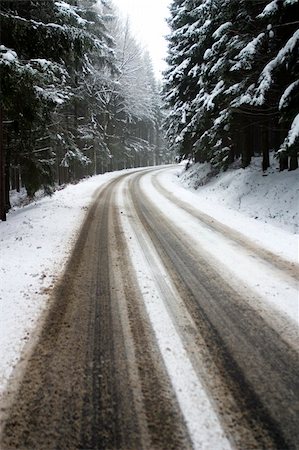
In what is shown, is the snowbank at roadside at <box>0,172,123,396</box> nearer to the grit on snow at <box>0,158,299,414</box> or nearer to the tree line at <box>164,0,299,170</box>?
the grit on snow at <box>0,158,299,414</box>

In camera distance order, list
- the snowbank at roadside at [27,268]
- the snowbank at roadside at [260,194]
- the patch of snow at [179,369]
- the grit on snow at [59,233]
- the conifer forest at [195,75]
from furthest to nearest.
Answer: the snowbank at roadside at [260,194] → the conifer forest at [195,75] → the grit on snow at [59,233] → the snowbank at roadside at [27,268] → the patch of snow at [179,369]

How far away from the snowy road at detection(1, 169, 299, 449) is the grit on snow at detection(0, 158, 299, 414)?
308mm

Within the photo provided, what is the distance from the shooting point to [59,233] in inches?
342

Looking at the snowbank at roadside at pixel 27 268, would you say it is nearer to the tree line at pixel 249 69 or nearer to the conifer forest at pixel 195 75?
the conifer forest at pixel 195 75

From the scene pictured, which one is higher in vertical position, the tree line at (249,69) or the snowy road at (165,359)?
the tree line at (249,69)

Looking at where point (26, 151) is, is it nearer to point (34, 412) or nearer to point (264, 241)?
point (264, 241)

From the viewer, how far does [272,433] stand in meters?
2.29

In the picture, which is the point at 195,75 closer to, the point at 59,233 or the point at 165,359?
the point at 59,233

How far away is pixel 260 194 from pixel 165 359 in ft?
34.5

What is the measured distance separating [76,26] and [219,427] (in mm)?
11070

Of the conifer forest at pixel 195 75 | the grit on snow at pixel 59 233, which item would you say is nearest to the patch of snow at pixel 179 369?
the grit on snow at pixel 59 233

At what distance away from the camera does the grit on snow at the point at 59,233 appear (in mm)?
4074

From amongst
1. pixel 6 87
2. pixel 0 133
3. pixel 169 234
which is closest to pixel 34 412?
pixel 169 234

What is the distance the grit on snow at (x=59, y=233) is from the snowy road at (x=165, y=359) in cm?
31
